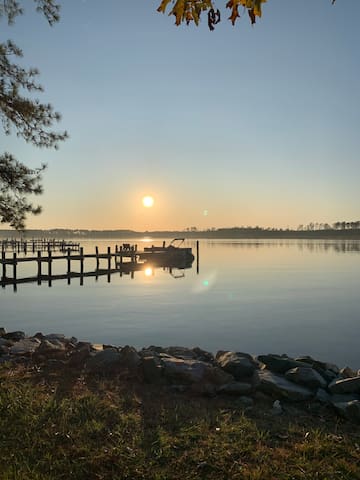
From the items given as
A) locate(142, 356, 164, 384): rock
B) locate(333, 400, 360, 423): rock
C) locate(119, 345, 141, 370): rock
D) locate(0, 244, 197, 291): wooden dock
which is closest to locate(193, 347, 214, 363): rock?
locate(119, 345, 141, 370): rock

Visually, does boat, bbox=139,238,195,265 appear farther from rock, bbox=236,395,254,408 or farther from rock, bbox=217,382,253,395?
rock, bbox=236,395,254,408

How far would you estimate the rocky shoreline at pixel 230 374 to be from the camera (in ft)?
25.5

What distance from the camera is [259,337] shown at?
704 inches

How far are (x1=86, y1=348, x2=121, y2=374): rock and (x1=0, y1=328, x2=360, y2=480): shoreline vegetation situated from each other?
22mm

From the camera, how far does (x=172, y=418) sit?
6.55 metres

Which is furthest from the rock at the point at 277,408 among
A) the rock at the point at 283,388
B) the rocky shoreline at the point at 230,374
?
the rock at the point at 283,388

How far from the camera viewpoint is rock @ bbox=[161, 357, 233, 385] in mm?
8375

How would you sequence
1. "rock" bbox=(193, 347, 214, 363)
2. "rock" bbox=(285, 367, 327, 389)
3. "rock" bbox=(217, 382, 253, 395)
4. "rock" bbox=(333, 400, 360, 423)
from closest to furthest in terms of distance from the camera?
"rock" bbox=(333, 400, 360, 423), "rock" bbox=(217, 382, 253, 395), "rock" bbox=(285, 367, 327, 389), "rock" bbox=(193, 347, 214, 363)

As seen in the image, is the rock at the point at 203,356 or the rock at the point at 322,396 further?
the rock at the point at 203,356

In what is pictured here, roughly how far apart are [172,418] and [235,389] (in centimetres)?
181

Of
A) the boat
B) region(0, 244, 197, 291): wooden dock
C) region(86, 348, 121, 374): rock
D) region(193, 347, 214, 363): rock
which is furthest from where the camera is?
the boat

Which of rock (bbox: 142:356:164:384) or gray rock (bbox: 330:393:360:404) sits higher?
rock (bbox: 142:356:164:384)

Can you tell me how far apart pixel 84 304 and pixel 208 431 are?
2194cm

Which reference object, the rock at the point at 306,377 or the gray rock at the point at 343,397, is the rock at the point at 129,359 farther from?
the gray rock at the point at 343,397
